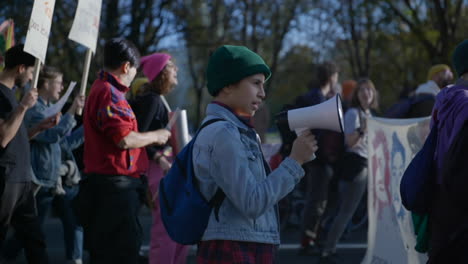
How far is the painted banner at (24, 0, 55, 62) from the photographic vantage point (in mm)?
4859

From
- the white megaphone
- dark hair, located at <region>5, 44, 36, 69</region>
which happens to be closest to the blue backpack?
the white megaphone

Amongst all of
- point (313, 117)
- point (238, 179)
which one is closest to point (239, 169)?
point (238, 179)

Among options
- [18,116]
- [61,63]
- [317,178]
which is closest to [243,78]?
[18,116]

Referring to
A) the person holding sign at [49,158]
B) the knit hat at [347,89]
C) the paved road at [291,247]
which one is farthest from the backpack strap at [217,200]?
the knit hat at [347,89]

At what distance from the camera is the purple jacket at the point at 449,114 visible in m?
3.35

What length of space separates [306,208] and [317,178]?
1.20 ft

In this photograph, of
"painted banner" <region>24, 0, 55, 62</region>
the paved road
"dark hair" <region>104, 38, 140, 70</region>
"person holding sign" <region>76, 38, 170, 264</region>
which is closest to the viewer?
"person holding sign" <region>76, 38, 170, 264</region>

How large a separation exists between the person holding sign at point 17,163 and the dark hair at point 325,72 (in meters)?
3.66

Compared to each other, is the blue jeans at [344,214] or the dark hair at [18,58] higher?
the dark hair at [18,58]

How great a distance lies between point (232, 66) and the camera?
3033 mm

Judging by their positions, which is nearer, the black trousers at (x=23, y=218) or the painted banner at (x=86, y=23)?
the black trousers at (x=23, y=218)

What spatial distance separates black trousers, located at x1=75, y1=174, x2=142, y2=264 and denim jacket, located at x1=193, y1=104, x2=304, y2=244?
5.14 ft

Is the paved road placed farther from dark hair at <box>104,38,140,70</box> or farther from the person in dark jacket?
dark hair at <box>104,38,140,70</box>

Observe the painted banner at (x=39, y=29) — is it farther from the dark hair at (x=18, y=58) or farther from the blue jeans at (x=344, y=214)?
the blue jeans at (x=344, y=214)
